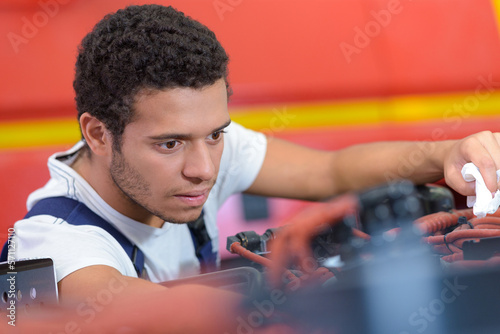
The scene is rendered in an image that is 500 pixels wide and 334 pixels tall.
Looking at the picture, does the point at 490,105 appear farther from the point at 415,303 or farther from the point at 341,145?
the point at 415,303

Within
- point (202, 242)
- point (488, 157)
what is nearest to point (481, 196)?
point (488, 157)

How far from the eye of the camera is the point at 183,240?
0.67 meters

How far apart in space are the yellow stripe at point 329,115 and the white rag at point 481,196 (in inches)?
16.2

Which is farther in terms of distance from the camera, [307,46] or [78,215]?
[307,46]

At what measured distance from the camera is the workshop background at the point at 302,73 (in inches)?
31.0

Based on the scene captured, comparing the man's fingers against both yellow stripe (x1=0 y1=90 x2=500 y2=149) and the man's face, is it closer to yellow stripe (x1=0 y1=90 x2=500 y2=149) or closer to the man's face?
the man's face

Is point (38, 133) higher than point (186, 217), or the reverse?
point (38, 133)

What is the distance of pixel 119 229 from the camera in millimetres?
582

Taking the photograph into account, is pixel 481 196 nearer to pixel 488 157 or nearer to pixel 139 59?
pixel 488 157

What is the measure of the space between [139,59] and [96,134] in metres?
0.11

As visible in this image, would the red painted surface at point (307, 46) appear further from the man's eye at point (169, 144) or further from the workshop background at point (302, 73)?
the man's eye at point (169, 144)

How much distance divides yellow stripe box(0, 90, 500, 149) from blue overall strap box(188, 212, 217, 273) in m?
0.24

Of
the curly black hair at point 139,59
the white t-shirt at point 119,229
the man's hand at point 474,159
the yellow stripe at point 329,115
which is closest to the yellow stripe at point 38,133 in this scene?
the yellow stripe at point 329,115

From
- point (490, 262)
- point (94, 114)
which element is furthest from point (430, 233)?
point (94, 114)
